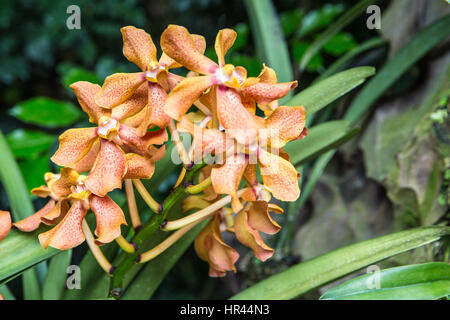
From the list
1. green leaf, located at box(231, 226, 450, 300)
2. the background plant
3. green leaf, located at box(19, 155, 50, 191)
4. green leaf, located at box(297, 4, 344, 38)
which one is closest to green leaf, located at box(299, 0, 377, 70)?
the background plant

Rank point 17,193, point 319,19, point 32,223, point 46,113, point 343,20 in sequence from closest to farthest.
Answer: point 32,223
point 17,193
point 343,20
point 46,113
point 319,19

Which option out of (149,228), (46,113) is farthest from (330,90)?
(46,113)

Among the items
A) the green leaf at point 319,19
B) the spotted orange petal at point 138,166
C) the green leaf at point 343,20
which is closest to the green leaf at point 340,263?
the spotted orange petal at point 138,166

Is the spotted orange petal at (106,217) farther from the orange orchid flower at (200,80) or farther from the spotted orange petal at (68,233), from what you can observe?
the orange orchid flower at (200,80)

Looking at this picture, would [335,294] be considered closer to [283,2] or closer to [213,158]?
[213,158]

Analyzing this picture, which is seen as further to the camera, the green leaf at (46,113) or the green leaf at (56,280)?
the green leaf at (46,113)

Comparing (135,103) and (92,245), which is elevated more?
(135,103)

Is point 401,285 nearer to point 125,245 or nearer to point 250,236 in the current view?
point 250,236

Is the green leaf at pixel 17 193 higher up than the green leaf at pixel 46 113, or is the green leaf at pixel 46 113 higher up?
the green leaf at pixel 46 113
